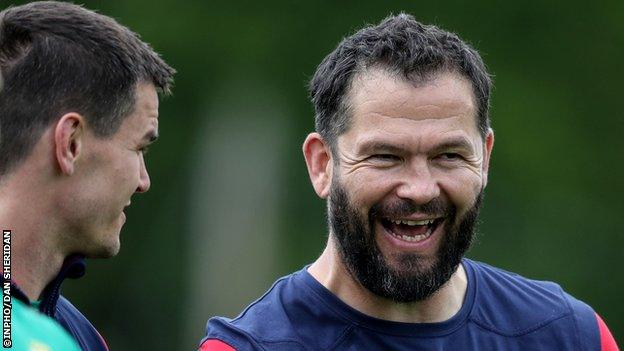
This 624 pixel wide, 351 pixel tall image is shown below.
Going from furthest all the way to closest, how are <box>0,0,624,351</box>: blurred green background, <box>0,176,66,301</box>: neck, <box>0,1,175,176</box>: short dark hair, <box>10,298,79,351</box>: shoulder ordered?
<box>0,0,624,351</box>: blurred green background
<box>0,1,175,176</box>: short dark hair
<box>0,176,66,301</box>: neck
<box>10,298,79,351</box>: shoulder

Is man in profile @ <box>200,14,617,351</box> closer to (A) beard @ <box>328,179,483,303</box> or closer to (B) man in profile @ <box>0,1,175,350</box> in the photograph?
(A) beard @ <box>328,179,483,303</box>

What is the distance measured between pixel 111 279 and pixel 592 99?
5802mm

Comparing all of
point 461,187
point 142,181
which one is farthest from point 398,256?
point 142,181

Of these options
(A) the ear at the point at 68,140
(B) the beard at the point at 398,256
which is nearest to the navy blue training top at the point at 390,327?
(B) the beard at the point at 398,256

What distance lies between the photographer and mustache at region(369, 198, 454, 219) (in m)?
5.29

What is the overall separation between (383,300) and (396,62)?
30.8 inches

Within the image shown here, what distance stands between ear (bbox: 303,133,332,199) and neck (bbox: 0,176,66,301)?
1041mm

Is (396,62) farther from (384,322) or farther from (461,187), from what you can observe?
(384,322)

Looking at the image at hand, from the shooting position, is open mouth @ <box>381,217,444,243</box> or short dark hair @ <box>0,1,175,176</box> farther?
open mouth @ <box>381,217,444,243</box>

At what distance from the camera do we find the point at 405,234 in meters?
5.39

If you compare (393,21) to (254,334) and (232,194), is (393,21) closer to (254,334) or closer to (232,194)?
(254,334)

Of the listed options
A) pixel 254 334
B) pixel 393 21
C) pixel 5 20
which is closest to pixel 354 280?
pixel 254 334

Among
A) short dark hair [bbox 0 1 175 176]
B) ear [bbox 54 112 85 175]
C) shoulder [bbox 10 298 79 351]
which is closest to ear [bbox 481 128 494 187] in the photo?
short dark hair [bbox 0 1 175 176]

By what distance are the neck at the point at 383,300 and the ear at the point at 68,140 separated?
1001 millimetres
